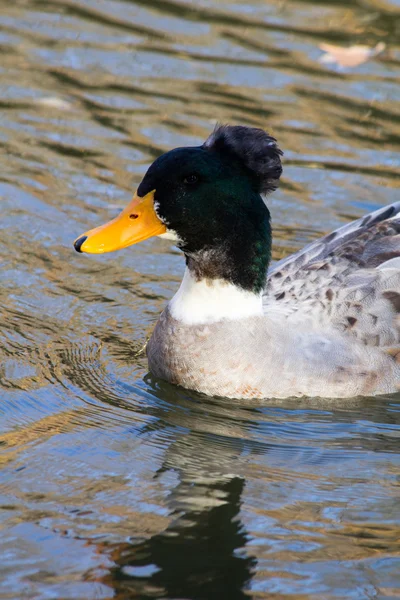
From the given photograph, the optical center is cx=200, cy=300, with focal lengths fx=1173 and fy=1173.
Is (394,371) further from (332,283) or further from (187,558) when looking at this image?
(187,558)

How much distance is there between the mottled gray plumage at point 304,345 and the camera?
804cm

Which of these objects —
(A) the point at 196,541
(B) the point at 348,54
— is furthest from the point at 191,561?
(B) the point at 348,54

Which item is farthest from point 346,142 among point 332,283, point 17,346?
point 17,346

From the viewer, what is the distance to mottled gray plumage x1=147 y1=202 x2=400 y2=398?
26.4 feet

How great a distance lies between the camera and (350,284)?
329 inches

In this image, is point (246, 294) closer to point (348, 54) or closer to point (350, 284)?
point (350, 284)

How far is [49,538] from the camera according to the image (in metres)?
6.13

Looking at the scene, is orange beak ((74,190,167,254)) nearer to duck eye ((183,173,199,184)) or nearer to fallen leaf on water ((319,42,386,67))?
duck eye ((183,173,199,184))

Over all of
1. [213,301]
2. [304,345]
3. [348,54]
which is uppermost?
[348,54]

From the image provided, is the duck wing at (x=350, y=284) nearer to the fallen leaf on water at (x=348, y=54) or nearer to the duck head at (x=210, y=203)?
the duck head at (x=210, y=203)

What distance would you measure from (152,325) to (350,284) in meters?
1.74

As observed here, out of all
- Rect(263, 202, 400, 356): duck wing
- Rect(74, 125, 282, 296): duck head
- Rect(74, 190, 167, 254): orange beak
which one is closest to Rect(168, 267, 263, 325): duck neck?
Rect(74, 125, 282, 296): duck head

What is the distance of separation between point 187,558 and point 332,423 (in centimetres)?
215

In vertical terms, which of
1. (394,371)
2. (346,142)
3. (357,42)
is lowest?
(394,371)
